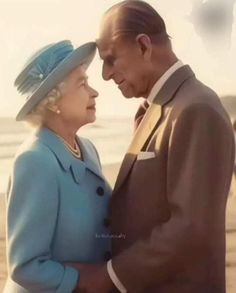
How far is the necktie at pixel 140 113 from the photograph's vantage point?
2.50 meters

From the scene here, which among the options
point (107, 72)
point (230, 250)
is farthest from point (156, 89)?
point (230, 250)

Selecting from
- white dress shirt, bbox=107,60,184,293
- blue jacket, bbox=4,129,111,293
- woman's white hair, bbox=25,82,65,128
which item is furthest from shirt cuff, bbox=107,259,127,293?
woman's white hair, bbox=25,82,65,128

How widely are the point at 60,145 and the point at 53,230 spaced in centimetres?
25

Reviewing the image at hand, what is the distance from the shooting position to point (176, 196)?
7.26 ft

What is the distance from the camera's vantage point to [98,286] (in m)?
2.35

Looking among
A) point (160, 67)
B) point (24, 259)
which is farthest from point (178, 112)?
point (24, 259)

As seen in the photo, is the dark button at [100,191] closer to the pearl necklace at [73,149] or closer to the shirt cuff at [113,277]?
the pearl necklace at [73,149]

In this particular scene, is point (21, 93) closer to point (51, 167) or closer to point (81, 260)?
point (51, 167)

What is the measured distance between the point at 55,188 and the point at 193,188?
0.41 metres

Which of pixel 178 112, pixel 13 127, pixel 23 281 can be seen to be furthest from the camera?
pixel 13 127

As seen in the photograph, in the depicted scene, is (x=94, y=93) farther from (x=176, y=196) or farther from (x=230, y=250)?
(x=230, y=250)

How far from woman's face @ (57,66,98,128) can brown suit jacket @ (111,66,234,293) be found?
7.5 inches

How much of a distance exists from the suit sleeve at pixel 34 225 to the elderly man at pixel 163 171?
12 centimetres

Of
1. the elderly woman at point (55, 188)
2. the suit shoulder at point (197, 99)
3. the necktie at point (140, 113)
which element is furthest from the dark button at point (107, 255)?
the suit shoulder at point (197, 99)
